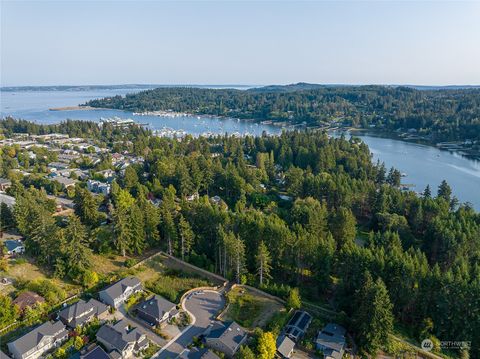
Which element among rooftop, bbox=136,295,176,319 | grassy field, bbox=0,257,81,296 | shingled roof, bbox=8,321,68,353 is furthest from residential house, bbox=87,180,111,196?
shingled roof, bbox=8,321,68,353

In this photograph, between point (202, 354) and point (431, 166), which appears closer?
point (202, 354)

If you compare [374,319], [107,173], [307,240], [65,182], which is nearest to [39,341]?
[307,240]

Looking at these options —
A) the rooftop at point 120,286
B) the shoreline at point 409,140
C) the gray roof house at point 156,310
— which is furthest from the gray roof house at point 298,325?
the shoreline at point 409,140

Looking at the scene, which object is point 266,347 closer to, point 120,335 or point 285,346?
point 285,346

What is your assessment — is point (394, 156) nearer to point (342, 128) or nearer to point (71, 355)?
point (342, 128)

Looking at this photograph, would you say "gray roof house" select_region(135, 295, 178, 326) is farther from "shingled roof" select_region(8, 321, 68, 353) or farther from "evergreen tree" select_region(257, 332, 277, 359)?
"evergreen tree" select_region(257, 332, 277, 359)
